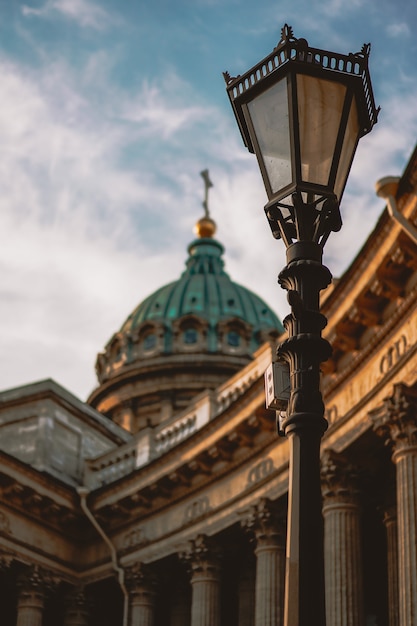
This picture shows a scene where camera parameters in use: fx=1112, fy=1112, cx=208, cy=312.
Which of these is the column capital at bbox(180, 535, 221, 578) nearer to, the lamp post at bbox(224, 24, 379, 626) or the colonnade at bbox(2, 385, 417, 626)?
the colonnade at bbox(2, 385, 417, 626)

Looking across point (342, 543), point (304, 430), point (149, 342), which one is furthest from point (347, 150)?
point (149, 342)

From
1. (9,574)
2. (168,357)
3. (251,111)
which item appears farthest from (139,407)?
(251,111)

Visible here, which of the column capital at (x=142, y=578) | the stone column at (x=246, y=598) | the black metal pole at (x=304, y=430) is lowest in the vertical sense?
the black metal pole at (x=304, y=430)

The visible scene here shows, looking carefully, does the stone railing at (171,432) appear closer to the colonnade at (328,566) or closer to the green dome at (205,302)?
the colonnade at (328,566)

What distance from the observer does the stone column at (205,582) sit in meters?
26.7

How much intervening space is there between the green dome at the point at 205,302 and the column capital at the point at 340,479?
129ft

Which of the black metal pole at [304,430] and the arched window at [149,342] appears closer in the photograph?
the black metal pole at [304,430]

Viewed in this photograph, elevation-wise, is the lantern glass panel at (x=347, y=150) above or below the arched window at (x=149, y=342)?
below

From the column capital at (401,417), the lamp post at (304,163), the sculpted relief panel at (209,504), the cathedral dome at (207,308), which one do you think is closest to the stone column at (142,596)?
the sculpted relief panel at (209,504)

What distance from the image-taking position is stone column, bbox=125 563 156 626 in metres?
29.3

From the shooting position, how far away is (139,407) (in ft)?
189

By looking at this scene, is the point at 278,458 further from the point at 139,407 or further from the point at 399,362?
the point at 139,407

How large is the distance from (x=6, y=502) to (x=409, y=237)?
1530 cm

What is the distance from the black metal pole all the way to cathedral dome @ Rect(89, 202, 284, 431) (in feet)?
153
